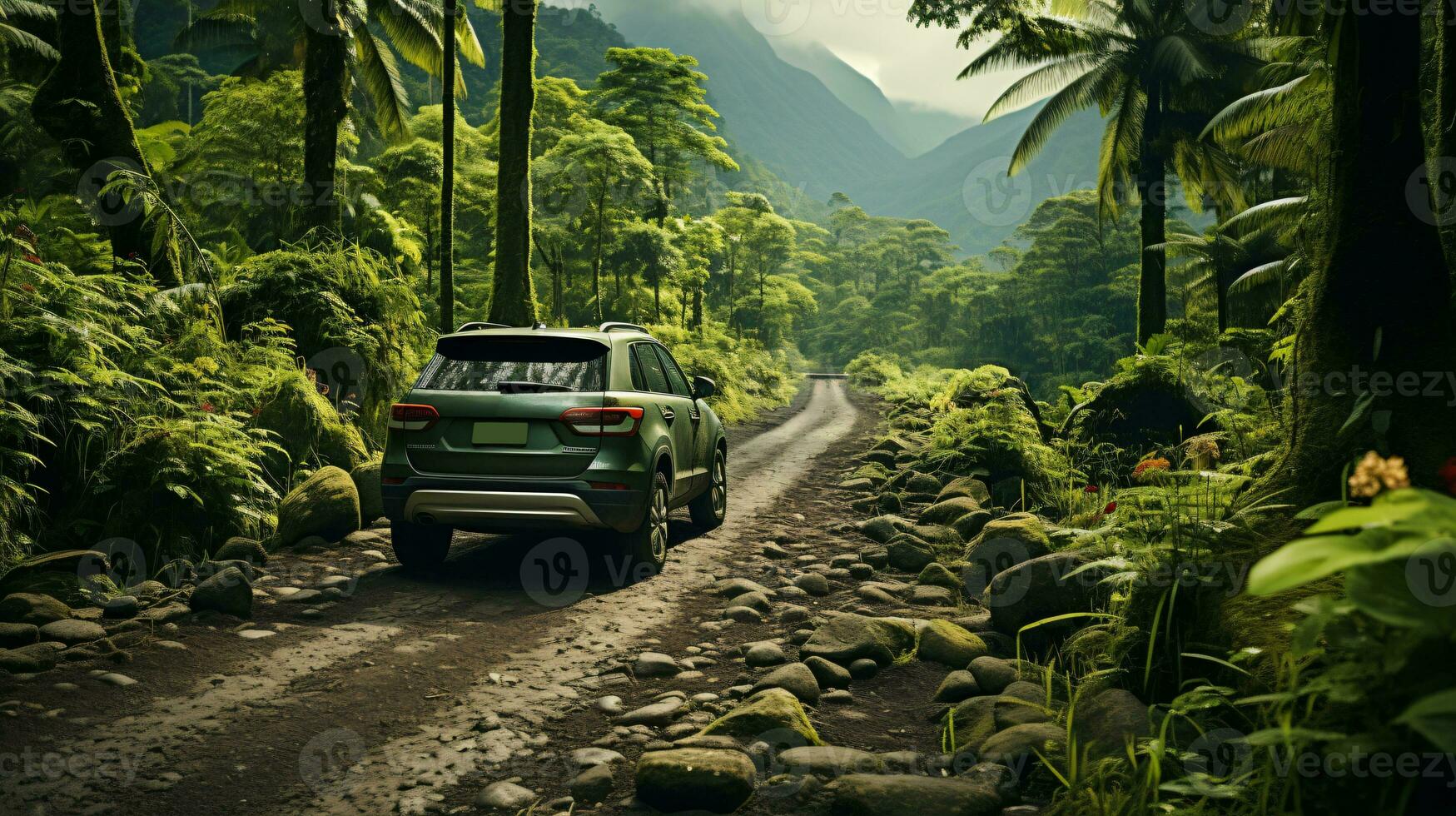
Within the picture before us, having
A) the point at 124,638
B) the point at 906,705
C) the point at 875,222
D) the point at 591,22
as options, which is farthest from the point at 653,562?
the point at 875,222

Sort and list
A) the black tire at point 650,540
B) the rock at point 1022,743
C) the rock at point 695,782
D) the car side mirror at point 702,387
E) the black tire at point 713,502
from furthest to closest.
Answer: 1. the black tire at point 713,502
2. the car side mirror at point 702,387
3. the black tire at point 650,540
4. the rock at point 1022,743
5. the rock at point 695,782

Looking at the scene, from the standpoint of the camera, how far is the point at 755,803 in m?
3.47

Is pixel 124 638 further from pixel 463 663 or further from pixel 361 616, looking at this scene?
pixel 463 663

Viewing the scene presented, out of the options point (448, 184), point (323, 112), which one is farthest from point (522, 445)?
point (323, 112)

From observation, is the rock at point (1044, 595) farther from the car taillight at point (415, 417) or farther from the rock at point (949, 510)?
the car taillight at point (415, 417)

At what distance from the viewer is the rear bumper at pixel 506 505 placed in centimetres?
619

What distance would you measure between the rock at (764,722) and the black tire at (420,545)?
3.41 metres

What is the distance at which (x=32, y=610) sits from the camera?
5078 mm

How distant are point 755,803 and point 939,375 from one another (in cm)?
3789

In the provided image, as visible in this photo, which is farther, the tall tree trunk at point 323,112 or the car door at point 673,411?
the tall tree trunk at point 323,112

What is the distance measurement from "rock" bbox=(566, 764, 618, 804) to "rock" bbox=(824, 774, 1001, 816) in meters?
0.91

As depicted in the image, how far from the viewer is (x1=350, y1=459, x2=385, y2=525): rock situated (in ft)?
26.9

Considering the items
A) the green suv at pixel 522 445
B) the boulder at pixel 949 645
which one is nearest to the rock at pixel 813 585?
the green suv at pixel 522 445

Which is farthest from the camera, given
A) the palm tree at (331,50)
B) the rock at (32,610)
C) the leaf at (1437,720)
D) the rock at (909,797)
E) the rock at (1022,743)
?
the palm tree at (331,50)
